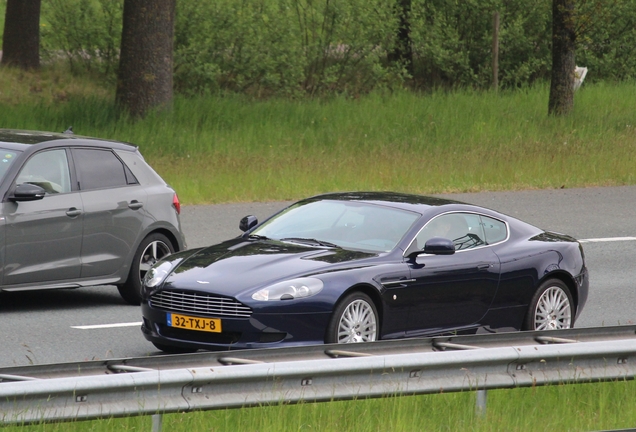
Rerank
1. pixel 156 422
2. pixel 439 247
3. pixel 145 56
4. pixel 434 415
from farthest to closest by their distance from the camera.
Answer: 1. pixel 145 56
2. pixel 439 247
3. pixel 434 415
4. pixel 156 422

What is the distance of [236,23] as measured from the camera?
29.0m

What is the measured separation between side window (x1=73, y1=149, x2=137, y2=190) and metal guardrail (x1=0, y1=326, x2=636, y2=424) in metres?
4.82

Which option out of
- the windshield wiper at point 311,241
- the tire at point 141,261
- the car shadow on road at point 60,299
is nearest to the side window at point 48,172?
the tire at point 141,261

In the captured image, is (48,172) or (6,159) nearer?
(6,159)

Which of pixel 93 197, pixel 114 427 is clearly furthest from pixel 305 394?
pixel 93 197

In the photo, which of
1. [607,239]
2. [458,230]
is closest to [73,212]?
[458,230]

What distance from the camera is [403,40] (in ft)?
111

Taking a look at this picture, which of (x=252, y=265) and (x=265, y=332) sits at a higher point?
(x=252, y=265)

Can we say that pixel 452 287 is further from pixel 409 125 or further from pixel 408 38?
pixel 408 38

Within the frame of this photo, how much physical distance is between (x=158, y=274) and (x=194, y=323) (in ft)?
2.39

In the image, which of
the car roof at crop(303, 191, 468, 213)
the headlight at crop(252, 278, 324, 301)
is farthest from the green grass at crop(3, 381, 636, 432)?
the car roof at crop(303, 191, 468, 213)

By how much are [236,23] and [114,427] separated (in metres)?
23.7

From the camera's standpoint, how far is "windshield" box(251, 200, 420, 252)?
9.33 metres

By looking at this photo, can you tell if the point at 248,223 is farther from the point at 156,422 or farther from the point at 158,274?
the point at 156,422
